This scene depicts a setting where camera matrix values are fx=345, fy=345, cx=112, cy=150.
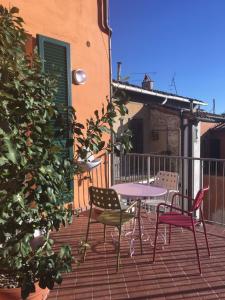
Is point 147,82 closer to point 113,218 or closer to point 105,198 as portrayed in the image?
point 113,218

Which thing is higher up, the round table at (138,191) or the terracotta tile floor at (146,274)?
the round table at (138,191)

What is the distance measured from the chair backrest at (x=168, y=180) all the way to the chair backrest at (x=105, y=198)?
1.55 meters

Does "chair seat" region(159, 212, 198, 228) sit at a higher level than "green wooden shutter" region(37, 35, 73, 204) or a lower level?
lower

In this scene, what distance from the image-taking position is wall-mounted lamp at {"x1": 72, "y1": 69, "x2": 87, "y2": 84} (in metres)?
5.37

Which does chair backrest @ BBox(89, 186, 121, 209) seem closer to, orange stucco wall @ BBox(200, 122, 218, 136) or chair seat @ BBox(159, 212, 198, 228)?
chair seat @ BBox(159, 212, 198, 228)

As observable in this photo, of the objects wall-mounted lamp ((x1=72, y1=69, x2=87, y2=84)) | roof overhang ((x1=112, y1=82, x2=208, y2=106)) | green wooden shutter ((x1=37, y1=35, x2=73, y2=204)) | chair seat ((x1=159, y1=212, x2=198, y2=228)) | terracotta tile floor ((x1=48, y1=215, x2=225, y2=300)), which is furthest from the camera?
roof overhang ((x1=112, y1=82, x2=208, y2=106))

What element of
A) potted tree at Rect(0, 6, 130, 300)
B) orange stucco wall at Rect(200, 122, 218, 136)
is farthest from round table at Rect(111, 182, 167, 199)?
orange stucco wall at Rect(200, 122, 218, 136)

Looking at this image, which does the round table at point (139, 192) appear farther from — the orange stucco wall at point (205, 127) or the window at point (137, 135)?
the orange stucco wall at point (205, 127)

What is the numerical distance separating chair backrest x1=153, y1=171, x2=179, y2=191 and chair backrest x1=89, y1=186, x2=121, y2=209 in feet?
5.09

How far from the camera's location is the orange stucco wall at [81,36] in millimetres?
4801

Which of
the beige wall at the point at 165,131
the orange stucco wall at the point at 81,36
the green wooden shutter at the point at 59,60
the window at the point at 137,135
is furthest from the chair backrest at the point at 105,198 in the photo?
the beige wall at the point at 165,131

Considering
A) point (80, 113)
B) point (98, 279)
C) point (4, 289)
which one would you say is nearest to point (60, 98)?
point (80, 113)

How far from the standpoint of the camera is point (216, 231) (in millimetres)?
4949

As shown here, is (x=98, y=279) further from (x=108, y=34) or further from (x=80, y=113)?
(x=108, y=34)
